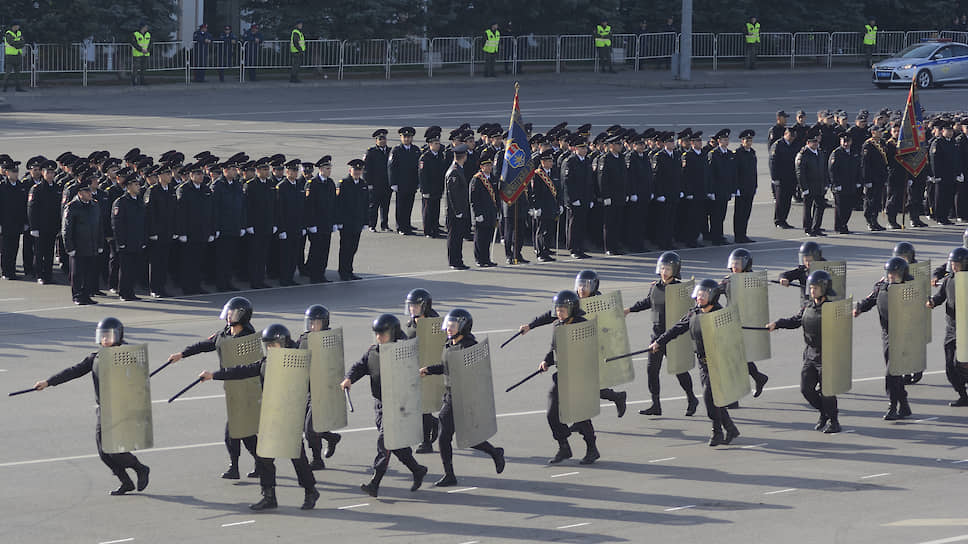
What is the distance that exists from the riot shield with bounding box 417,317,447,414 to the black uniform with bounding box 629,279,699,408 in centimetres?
227

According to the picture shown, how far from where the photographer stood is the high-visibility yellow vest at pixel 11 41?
36.1m

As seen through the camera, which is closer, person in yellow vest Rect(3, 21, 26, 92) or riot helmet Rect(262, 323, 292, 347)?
riot helmet Rect(262, 323, 292, 347)

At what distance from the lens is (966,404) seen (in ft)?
48.6

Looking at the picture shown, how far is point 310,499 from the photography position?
1167cm

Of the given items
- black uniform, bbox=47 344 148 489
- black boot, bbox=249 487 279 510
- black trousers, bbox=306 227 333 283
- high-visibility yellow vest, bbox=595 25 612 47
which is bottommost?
black boot, bbox=249 487 279 510

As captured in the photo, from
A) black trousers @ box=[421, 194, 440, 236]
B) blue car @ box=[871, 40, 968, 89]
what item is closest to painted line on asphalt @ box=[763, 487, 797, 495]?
black trousers @ box=[421, 194, 440, 236]

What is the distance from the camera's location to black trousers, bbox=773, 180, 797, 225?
25.4 metres

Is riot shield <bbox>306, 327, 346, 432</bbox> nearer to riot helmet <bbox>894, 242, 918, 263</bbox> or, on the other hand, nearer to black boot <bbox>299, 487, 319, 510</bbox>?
black boot <bbox>299, 487, 319, 510</bbox>

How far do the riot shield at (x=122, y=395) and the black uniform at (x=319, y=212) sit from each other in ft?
29.8

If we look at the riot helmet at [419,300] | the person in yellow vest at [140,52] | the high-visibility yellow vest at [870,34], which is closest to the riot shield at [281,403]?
the riot helmet at [419,300]

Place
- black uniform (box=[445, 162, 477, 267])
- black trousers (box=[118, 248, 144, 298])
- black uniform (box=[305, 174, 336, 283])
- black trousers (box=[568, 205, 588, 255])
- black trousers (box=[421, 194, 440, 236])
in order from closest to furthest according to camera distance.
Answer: black trousers (box=[118, 248, 144, 298]) → black uniform (box=[305, 174, 336, 283]) → black uniform (box=[445, 162, 477, 267]) → black trousers (box=[568, 205, 588, 255]) → black trousers (box=[421, 194, 440, 236])

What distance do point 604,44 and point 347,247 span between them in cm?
2524

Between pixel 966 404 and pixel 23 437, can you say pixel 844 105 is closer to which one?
pixel 966 404

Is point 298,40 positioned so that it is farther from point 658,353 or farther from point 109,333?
point 109,333
